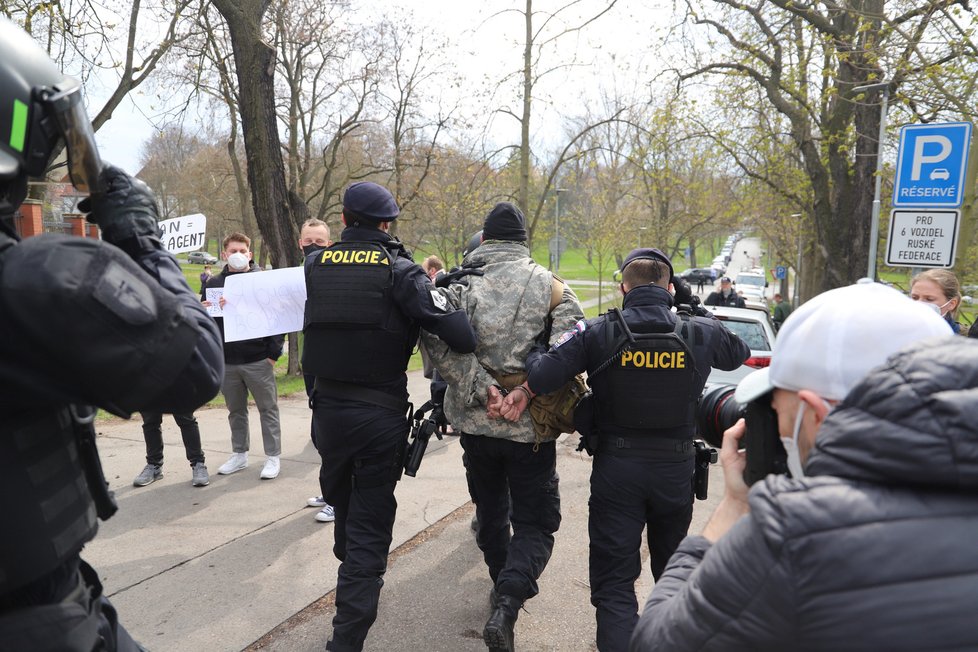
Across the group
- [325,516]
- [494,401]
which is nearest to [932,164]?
[494,401]

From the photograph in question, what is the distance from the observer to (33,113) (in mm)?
1233

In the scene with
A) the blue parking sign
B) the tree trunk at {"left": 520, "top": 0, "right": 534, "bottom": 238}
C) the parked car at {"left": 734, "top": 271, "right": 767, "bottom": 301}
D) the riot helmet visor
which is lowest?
the parked car at {"left": 734, "top": 271, "right": 767, "bottom": 301}

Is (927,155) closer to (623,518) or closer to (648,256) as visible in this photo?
(648,256)

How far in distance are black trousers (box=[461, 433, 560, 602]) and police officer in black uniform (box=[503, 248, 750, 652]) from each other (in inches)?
12.1

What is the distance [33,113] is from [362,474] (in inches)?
86.5

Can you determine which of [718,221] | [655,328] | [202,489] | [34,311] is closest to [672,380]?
[655,328]

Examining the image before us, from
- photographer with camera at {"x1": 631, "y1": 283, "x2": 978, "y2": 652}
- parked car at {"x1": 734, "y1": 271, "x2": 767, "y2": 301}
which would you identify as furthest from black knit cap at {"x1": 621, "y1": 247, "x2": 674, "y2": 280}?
parked car at {"x1": 734, "y1": 271, "x2": 767, "y2": 301}

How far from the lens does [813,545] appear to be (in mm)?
938

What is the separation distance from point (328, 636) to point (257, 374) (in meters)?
2.64

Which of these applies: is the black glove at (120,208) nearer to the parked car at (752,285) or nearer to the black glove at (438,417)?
the black glove at (438,417)

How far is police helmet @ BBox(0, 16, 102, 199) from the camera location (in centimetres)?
119

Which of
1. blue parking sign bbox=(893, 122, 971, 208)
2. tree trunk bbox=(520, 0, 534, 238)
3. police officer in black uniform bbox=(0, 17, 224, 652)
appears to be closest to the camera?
police officer in black uniform bbox=(0, 17, 224, 652)

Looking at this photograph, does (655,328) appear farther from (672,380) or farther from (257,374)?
(257,374)

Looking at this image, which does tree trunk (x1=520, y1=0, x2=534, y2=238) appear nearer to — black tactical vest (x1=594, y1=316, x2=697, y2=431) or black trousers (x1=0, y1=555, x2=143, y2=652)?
black tactical vest (x1=594, y1=316, x2=697, y2=431)
